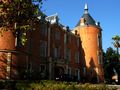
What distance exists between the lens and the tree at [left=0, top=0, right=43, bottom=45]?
984 inches

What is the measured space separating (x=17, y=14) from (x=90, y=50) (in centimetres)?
4012

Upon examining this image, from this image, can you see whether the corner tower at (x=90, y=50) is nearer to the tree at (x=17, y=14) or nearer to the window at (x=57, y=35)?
the window at (x=57, y=35)

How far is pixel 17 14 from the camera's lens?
25.7 m

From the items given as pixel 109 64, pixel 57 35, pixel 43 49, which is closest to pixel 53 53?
pixel 43 49

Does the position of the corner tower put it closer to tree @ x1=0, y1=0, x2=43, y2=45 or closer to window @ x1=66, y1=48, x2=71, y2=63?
window @ x1=66, y1=48, x2=71, y2=63

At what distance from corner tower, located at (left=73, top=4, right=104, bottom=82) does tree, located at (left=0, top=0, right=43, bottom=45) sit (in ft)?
126

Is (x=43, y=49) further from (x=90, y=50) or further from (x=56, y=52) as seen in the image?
(x=90, y=50)

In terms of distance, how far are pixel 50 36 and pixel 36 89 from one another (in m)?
33.2

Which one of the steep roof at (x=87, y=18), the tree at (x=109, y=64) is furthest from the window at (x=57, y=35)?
the tree at (x=109, y=64)

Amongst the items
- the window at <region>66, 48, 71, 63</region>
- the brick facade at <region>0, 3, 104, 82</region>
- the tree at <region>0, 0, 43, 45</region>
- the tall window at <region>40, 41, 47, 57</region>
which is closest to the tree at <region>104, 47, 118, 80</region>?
the brick facade at <region>0, 3, 104, 82</region>

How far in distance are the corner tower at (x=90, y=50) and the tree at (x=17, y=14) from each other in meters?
38.4

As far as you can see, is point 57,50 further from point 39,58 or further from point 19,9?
point 19,9

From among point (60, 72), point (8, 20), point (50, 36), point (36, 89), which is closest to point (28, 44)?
point (50, 36)

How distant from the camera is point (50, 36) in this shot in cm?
5388
